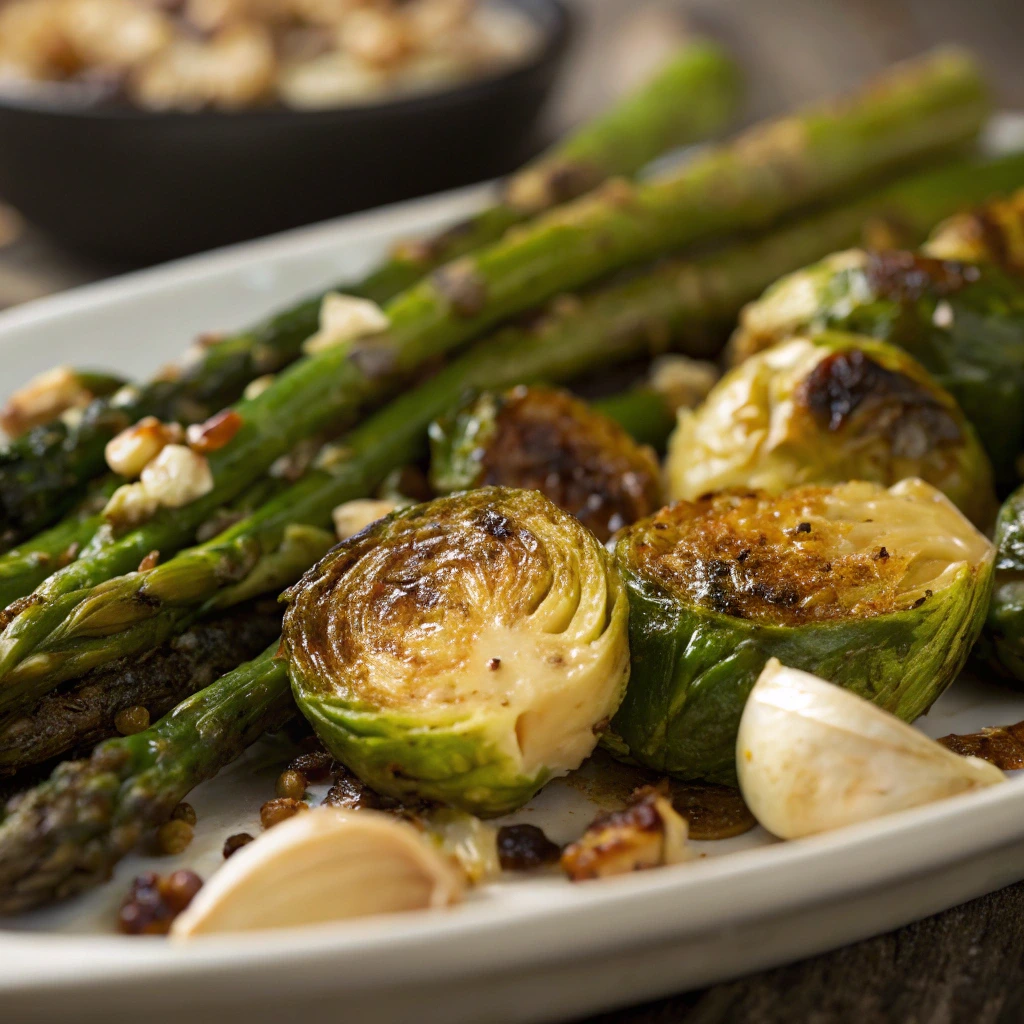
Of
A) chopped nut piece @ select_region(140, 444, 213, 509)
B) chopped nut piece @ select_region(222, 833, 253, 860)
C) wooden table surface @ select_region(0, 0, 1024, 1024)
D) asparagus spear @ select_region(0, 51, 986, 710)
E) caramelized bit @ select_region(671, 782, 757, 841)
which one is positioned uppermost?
chopped nut piece @ select_region(140, 444, 213, 509)

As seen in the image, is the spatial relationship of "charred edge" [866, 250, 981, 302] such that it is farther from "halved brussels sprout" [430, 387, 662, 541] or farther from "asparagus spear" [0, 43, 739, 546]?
"asparagus spear" [0, 43, 739, 546]

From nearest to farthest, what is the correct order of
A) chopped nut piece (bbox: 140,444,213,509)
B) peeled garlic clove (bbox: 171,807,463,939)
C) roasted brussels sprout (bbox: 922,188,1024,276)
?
peeled garlic clove (bbox: 171,807,463,939) < chopped nut piece (bbox: 140,444,213,509) < roasted brussels sprout (bbox: 922,188,1024,276)

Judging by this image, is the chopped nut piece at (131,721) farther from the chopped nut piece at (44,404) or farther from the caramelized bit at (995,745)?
the caramelized bit at (995,745)

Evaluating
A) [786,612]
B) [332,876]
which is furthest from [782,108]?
[332,876]

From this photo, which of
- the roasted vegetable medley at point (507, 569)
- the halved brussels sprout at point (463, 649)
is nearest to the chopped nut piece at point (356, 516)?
the roasted vegetable medley at point (507, 569)

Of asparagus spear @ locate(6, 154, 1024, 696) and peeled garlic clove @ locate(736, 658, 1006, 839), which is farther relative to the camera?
asparagus spear @ locate(6, 154, 1024, 696)

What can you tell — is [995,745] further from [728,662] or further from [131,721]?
[131,721]

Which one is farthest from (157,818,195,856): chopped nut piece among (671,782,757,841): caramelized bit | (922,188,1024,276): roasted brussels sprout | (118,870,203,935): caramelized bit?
(922,188,1024,276): roasted brussels sprout
